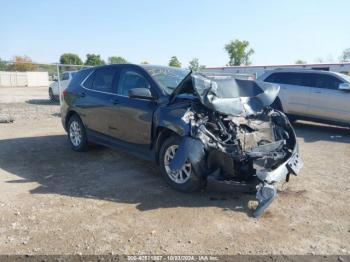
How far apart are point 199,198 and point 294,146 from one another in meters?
1.74

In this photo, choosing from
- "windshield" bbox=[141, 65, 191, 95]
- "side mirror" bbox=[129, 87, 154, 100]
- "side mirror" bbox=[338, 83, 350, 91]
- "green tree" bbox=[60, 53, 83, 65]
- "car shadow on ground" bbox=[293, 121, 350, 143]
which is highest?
"green tree" bbox=[60, 53, 83, 65]

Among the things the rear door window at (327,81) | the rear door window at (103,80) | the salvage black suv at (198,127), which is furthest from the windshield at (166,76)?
the rear door window at (327,81)

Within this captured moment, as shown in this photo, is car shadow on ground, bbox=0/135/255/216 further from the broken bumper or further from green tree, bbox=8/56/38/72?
green tree, bbox=8/56/38/72

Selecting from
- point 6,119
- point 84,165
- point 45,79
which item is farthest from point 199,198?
point 45,79

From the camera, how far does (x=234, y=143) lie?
447cm

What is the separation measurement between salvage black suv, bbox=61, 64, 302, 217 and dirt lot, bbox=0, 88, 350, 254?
14.1 inches

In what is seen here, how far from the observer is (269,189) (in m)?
4.18

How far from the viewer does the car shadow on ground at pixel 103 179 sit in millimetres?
4559

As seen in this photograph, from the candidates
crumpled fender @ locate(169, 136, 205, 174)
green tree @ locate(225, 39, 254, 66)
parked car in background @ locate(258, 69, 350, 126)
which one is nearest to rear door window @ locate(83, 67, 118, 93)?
crumpled fender @ locate(169, 136, 205, 174)

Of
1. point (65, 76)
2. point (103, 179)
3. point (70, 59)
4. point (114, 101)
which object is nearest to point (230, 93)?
point (114, 101)

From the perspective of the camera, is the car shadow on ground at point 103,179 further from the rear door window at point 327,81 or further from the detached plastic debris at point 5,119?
the rear door window at point 327,81

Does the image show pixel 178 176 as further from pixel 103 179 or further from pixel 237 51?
pixel 237 51

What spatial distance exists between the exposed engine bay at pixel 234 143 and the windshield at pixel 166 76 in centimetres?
66

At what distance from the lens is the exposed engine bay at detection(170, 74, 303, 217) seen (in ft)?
14.3
